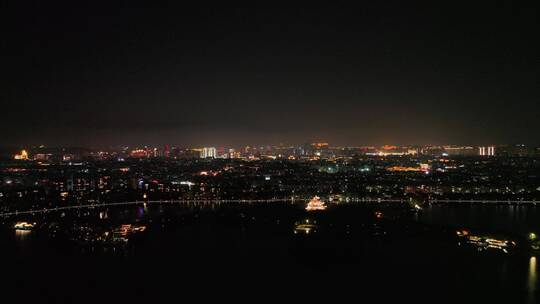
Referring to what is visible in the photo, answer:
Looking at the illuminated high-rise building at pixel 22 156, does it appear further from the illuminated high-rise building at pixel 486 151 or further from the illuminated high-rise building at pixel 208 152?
the illuminated high-rise building at pixel 486 151

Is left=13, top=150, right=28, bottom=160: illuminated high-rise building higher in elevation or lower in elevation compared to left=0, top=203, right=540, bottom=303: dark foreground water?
higher

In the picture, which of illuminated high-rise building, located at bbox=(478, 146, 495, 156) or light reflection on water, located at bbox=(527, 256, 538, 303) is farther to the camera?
illuminated high-rise building, located at bbox=(478, 146, 495, 156)

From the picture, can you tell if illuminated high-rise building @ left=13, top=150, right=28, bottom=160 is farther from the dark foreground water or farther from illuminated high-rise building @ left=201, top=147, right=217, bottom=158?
the dark foreground water

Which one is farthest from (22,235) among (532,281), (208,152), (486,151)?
(208,152)

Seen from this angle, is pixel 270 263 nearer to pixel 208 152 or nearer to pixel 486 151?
pixel 486 151

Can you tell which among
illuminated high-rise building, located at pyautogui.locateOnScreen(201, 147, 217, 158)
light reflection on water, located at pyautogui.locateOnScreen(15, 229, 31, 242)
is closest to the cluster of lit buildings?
illuminated high-rise building, located at pyautogui.locateOnScreen(201, 147, 217, 158)

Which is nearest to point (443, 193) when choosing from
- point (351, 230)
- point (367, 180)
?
point (367, 180)

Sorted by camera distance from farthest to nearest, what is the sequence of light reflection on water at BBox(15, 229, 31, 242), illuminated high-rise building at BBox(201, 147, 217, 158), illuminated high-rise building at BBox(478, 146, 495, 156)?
illuminated high-rise building at BBox(201, 147, 217, 158) → illuminated high-rise building at BBox(478, 146, 495, 156) → light reflection on water at BBox(15, 229, 31, 242)
